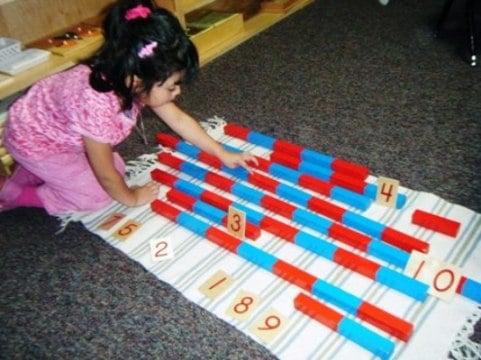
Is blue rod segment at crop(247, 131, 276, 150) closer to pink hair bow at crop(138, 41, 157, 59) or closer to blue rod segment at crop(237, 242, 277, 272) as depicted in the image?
blue rod segment at crop(237, 242, 277, 272)

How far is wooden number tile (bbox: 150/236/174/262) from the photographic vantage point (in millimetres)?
1045

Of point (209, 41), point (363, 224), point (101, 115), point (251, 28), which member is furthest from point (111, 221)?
point (251, 28)

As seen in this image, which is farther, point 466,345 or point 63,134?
point 63,134

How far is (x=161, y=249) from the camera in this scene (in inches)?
41.8

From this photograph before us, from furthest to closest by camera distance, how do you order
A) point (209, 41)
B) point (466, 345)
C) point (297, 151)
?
point (209, 41)
point (297, 151)
point (466, 345)

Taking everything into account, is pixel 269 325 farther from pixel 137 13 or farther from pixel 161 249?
pixel 137 13

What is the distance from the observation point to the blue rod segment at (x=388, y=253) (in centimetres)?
92

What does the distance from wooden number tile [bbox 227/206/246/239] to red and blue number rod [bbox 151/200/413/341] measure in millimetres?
19

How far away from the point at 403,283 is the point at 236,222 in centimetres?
37

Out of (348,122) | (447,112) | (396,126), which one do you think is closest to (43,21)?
(348,122)

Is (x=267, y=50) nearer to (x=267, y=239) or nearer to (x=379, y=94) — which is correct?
(x=379, y=94)

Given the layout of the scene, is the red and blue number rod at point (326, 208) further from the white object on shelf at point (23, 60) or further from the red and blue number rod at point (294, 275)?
the white object on shelf at point (23, 60)

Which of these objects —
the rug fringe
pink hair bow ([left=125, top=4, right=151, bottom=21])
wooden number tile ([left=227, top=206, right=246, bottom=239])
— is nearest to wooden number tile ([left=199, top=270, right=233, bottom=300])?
wooden number tile ([left=227, top=206, right=246, bottom=239])

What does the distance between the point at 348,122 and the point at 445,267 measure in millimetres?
666
